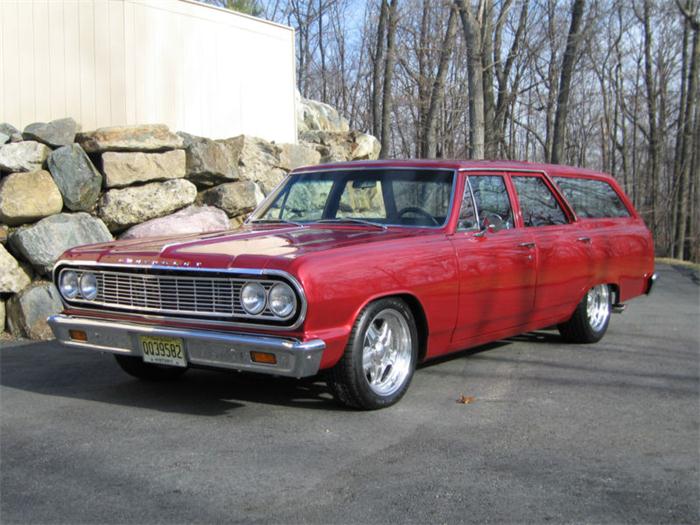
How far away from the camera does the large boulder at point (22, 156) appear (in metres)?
8.98

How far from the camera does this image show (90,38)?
33.7 feet

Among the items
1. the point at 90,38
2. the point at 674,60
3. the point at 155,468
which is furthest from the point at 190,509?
the point at 674,60

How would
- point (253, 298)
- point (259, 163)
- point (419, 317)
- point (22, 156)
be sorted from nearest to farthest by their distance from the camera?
point (253, 298), point (419, 317), point (22, 156), point (259, 163)

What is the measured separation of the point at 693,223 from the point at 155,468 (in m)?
33.6

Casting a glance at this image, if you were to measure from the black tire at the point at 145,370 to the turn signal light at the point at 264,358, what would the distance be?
1.59 m

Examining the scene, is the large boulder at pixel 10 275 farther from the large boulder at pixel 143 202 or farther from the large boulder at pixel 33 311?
the large boulder at pixel 143 202

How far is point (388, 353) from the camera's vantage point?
5441 mm

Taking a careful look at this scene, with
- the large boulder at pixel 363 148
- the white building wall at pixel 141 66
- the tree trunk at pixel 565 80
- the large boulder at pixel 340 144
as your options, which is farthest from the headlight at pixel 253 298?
the tree trunk at pixel 565 80

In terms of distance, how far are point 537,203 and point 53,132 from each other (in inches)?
219

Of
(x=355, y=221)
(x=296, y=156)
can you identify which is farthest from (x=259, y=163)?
(x=355, y=221)

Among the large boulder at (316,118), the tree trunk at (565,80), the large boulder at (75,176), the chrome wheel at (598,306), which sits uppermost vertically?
the tree trunk at (565,80)

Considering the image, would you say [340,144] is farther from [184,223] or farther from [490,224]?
[490,224]

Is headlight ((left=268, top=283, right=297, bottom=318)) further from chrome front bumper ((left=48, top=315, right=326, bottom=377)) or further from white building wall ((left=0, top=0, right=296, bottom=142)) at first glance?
white building wall ((left=0, top=0, right=296, bottom=142))

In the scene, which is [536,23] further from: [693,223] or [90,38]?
[90,38]
